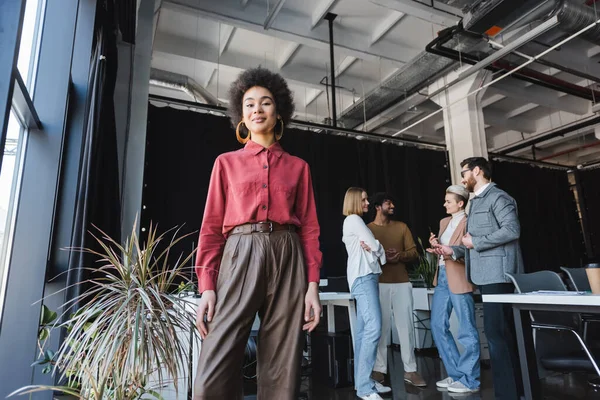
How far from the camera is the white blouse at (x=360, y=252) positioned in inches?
105

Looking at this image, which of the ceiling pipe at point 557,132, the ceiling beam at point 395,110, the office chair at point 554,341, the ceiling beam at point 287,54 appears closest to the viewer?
the office chair at point 554,341

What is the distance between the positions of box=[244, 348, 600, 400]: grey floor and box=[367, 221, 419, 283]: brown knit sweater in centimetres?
80

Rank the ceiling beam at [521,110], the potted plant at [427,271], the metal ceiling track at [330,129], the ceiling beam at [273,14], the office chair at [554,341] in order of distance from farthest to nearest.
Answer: the ceiling beam at [521,110], the metal ceiling track at [330,129], the potted plant at [427,271], the ceiling beam at [273,14], the office chair at [554,341]

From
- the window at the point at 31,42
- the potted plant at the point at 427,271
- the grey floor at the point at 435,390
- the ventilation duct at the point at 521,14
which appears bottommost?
the grey floor at the point at 435,390

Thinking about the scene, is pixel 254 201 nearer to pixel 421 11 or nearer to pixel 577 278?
pixel 577 278

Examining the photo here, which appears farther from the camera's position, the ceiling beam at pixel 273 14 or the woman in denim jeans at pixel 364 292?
the ceiling beam at pixel 273 14

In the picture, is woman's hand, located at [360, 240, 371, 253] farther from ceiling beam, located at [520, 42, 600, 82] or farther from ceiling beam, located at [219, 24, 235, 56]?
ceiling beam, located at [520, 42, 600, 82]

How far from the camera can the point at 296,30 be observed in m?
5.26

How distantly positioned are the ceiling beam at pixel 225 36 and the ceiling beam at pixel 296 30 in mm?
598

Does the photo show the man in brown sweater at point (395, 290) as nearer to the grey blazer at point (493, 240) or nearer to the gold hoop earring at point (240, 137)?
the grey blazer at point (493, 240)

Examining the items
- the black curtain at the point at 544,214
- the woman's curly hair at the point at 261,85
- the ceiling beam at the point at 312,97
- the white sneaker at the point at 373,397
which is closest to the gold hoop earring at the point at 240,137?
the woman's curly hair at the point at 261,85

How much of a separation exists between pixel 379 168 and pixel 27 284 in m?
5.49

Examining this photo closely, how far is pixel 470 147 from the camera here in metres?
6.21

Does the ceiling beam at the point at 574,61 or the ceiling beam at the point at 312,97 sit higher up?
the ceiling beam at the point at 312,97
